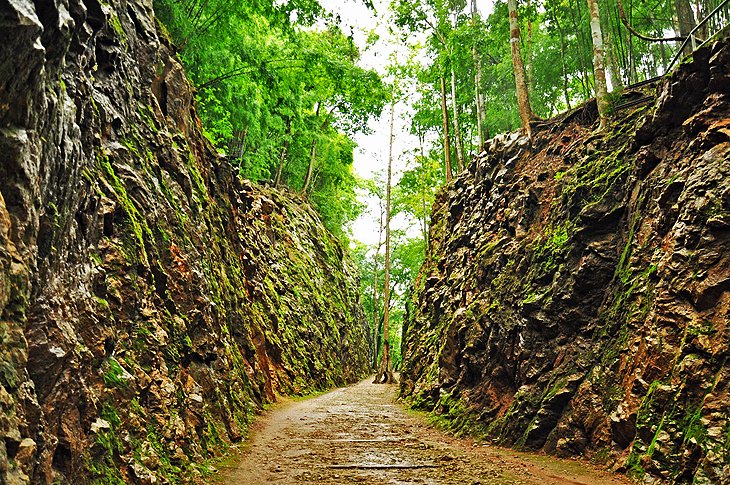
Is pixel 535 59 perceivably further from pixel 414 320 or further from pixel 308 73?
pixel 414 320

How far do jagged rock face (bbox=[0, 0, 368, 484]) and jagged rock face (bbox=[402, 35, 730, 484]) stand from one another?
587 cm

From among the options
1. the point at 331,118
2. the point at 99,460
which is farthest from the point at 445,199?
the point at 99,460

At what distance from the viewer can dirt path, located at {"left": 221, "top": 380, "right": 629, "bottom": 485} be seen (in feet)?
21.9

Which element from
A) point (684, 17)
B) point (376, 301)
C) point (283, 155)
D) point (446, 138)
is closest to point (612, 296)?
point (684, 17)

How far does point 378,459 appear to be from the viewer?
7871 millimetres

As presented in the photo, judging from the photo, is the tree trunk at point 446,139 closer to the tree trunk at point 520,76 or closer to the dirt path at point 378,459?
the tree trunk at point 520,76

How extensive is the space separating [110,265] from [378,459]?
207 inches

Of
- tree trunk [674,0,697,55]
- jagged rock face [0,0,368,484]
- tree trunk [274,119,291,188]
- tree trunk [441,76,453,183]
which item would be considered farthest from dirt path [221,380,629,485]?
tree trunk [274,119,291,188]

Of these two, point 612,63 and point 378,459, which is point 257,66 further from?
point 378,459

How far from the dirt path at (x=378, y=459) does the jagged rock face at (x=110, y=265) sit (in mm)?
922

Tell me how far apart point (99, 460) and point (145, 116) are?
259 inches

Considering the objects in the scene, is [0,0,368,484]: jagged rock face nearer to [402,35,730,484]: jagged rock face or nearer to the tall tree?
[402,35,730,484]: jagged rock face

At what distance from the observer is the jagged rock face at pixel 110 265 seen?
3.24 meters

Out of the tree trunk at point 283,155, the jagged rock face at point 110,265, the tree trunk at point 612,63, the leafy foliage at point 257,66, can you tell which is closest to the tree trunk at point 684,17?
the tree trunk at point 612,63
